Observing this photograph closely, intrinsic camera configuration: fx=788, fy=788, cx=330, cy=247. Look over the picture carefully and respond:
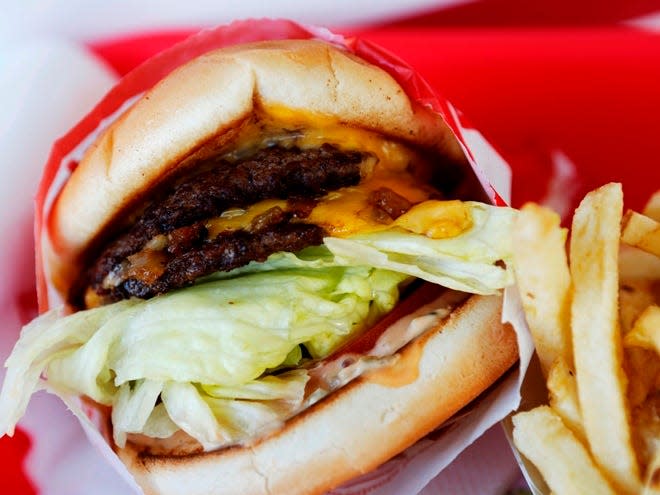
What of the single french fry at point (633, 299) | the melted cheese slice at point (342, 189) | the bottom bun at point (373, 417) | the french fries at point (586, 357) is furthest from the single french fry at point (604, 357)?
the melted cheese slice at point (342, 189)

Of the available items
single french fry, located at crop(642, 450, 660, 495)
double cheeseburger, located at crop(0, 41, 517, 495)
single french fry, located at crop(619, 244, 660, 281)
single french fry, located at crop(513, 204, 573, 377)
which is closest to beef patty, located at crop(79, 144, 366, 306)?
double cheeseburger, located at crop(0, 41, 517, 495)

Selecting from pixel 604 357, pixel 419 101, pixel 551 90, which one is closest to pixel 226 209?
pixel 419 101

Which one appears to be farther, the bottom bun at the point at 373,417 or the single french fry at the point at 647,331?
the bottom bun at the point at 373,417

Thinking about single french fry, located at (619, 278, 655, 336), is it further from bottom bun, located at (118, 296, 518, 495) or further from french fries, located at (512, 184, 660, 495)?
bottom bun, located at (118, 296, 518, 495)

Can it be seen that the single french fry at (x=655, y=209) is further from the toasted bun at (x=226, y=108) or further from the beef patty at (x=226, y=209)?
the beef patty at (x=226, y=209)

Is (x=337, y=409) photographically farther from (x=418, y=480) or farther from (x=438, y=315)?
(x=418, y=480)

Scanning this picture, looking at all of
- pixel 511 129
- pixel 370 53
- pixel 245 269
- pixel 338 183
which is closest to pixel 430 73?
pixel 511 129
